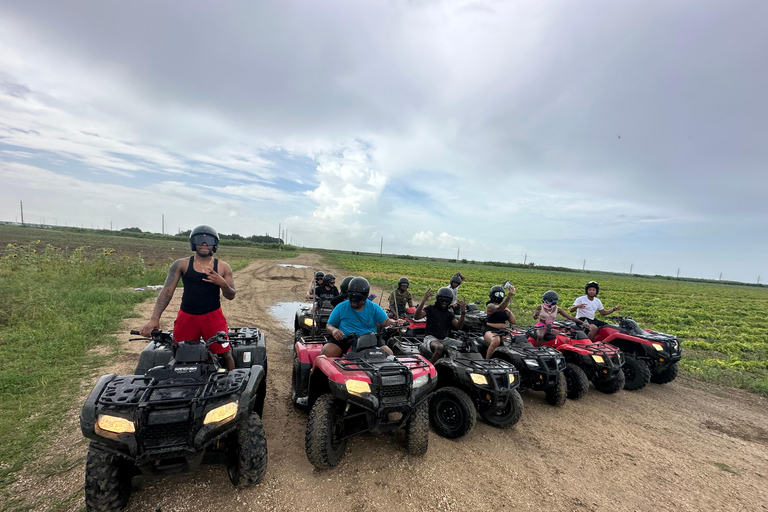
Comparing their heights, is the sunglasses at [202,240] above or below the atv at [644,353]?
above

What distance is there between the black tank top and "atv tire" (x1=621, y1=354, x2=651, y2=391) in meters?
7.41

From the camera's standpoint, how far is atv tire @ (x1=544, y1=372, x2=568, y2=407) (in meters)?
5.41

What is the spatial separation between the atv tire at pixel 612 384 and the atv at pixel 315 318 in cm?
530

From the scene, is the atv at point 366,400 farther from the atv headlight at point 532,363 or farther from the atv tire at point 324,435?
the atv headlight at point 532,363

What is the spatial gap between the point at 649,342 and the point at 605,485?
4.06 metres

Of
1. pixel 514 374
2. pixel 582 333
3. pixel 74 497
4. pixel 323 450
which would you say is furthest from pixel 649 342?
pixel 74 497

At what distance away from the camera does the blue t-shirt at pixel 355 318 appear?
442 cm

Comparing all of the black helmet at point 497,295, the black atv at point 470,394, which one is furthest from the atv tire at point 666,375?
the black atv at point 470,394

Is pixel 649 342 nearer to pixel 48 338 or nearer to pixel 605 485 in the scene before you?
pixel 605 485

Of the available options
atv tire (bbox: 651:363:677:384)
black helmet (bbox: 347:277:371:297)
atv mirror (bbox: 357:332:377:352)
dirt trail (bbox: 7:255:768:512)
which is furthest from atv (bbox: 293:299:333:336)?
atv tire (bbox: 651:363:677:384)

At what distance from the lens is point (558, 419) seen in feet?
17.0

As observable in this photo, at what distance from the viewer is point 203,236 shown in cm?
382

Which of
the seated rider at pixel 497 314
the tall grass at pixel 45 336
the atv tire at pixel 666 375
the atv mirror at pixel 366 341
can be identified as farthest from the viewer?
the atv tire at pixel 666 375

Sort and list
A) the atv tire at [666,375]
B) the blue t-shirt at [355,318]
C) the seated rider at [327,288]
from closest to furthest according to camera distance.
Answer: the blue t-shirt at [355,318], the atv tire at [666,375], the seated rider at [327,288]
